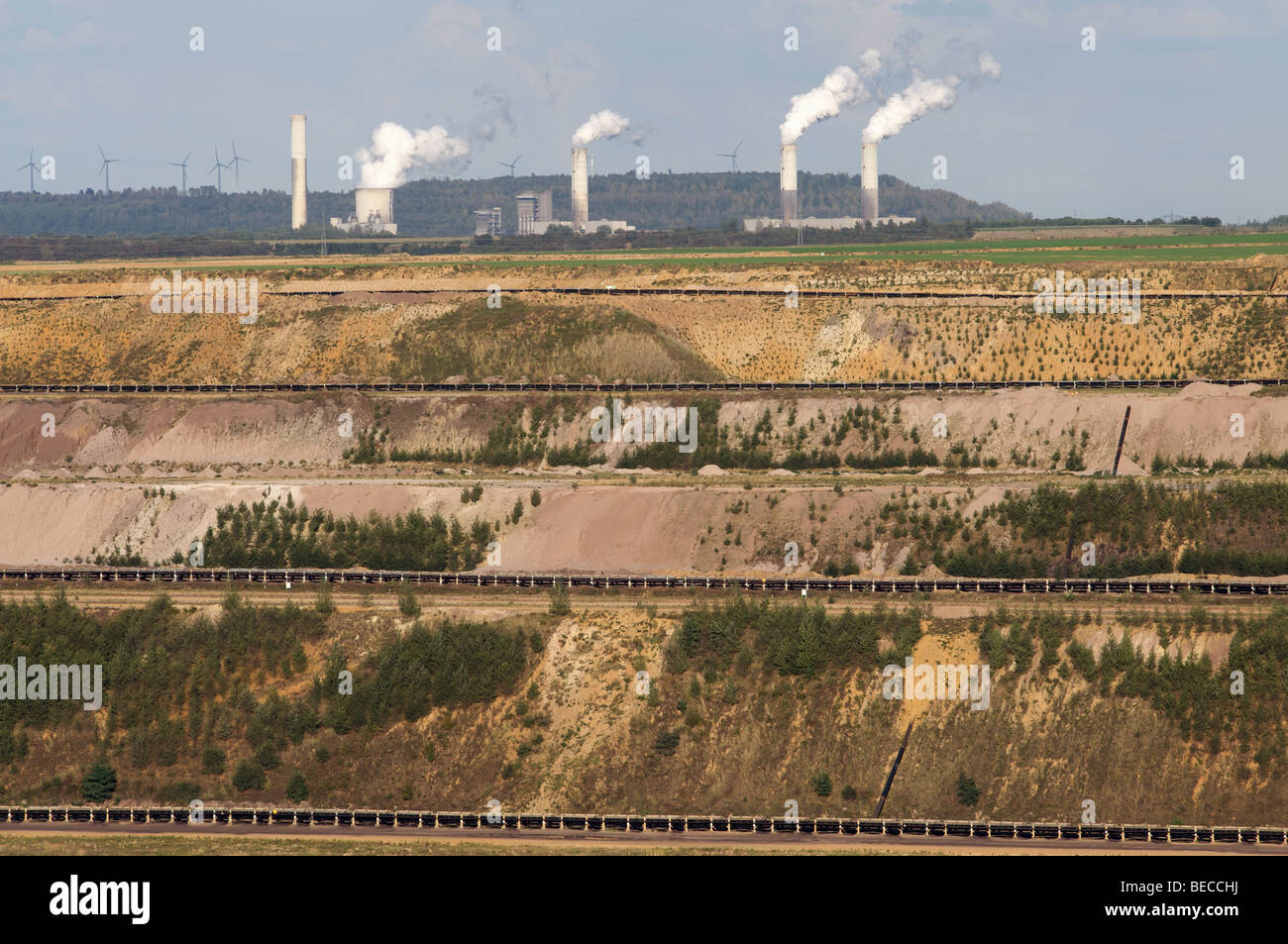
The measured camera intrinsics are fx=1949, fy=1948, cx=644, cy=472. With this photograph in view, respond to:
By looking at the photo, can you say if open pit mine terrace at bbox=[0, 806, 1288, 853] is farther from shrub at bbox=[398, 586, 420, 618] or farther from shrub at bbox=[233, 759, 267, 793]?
shrub at bbox=[398, 586, 420, 618]

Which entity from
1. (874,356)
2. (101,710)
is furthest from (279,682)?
(874,356)
